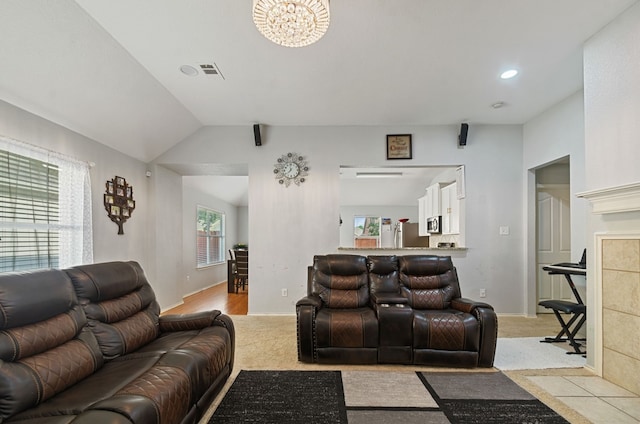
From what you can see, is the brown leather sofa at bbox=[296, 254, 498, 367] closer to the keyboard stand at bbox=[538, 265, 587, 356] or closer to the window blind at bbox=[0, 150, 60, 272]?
the keyboard stand at bbox=[538, 265, 587, 356]

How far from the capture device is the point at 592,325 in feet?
8.97

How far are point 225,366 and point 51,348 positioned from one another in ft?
3.69

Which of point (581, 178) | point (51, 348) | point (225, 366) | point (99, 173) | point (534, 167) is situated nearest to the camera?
point (51, 348)

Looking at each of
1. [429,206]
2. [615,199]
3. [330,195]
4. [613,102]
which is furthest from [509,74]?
[429,206]

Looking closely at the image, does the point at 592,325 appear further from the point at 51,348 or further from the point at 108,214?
the point at 108,214

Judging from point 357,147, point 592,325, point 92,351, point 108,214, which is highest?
point 357,147

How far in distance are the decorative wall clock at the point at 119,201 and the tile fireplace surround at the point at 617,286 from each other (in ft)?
17.0

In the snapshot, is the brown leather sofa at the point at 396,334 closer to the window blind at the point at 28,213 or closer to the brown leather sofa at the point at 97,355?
the brown leather sofa at the point at 97,355

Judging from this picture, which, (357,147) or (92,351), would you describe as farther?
(357,147)

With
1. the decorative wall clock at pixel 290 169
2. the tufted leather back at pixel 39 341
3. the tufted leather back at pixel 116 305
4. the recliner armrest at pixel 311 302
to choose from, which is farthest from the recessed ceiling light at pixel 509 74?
the tufted leather back at pixel 39 341

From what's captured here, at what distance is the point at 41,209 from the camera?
9.98ft

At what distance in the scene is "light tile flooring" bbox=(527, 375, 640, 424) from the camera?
6.79ft

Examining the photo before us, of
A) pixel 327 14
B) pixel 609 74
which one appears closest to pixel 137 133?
pixel 327 14

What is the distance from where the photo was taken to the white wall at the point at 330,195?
4.62 metres
